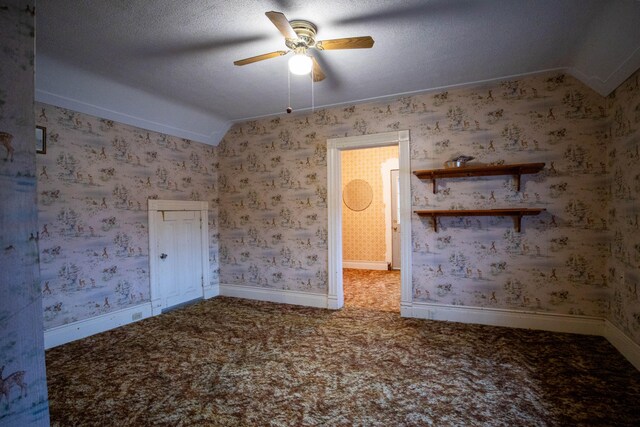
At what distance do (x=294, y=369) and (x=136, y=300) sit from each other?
8.11 ft

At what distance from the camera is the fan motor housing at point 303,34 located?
2322mm

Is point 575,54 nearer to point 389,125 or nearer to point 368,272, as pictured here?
point 389,125

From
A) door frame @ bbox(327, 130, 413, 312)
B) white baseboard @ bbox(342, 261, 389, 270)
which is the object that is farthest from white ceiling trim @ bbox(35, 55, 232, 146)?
white baseboard @ bbox(342, 261, 389, 270)

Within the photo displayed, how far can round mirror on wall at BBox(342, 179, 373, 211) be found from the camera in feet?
23.1

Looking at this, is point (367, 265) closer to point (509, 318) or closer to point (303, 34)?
point (509, 318)

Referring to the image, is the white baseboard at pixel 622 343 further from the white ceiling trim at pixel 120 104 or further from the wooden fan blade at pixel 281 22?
the white ceiling trim at pixel 120 104

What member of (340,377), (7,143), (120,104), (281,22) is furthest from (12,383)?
(120,104)

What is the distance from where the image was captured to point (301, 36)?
2383 mm

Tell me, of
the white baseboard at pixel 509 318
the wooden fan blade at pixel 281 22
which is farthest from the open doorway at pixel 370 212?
the wooden fan blade at pixel 281 22

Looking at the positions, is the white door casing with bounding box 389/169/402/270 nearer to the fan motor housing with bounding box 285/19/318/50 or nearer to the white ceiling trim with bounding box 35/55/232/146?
the white ceiling trim with bounding box 35/55/232/146

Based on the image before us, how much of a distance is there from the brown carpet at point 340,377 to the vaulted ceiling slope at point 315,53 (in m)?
2.51

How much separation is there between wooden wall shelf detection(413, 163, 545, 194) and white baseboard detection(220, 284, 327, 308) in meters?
2.09

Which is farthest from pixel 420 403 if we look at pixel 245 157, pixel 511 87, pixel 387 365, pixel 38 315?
pixel 245 157

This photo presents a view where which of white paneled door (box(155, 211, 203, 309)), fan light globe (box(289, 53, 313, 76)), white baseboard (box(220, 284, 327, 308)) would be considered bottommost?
white baseboard (box(220, 284, 327, 308))
